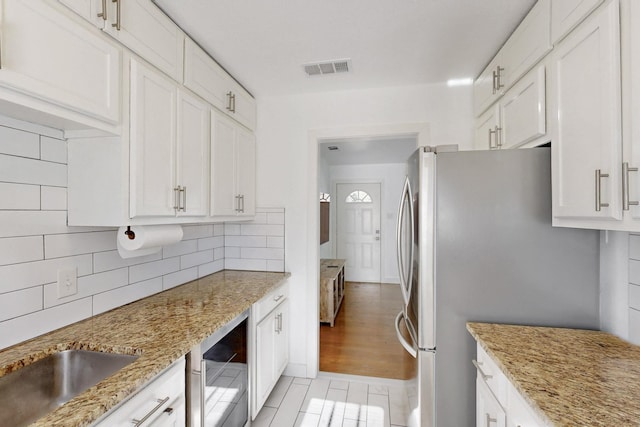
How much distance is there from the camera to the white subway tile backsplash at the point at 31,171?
110 cm

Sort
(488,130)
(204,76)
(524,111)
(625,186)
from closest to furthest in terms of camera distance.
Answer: (625,186), (524,111), (204,76), (488,130)

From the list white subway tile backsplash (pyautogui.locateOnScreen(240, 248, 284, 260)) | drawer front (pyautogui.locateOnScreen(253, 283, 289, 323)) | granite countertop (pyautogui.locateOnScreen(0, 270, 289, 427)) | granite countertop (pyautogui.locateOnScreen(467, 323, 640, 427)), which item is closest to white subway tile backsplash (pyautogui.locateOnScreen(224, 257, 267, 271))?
white subway tile backsplash (pyautogui.locateOnScreen(240, 248, 284, 260))

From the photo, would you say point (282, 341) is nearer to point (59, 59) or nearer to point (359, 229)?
point (59, 59)

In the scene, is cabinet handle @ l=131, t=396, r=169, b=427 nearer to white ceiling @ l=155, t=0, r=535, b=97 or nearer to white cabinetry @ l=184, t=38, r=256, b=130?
white cabinetry @ l=184, t=38, r=256, b=130

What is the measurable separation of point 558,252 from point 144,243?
1925mm

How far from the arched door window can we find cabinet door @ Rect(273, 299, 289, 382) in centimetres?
389

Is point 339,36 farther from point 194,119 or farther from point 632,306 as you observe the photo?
point 632,306

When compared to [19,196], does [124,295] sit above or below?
below

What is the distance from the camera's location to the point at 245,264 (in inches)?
104

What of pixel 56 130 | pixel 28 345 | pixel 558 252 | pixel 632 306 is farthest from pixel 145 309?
pixel 632 306

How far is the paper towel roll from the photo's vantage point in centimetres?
138

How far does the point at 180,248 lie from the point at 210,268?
426mm

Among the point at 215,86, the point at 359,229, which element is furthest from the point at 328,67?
the point at 359,229

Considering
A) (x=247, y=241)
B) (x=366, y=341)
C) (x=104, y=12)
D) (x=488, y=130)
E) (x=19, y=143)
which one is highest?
(x=104, y=12)
